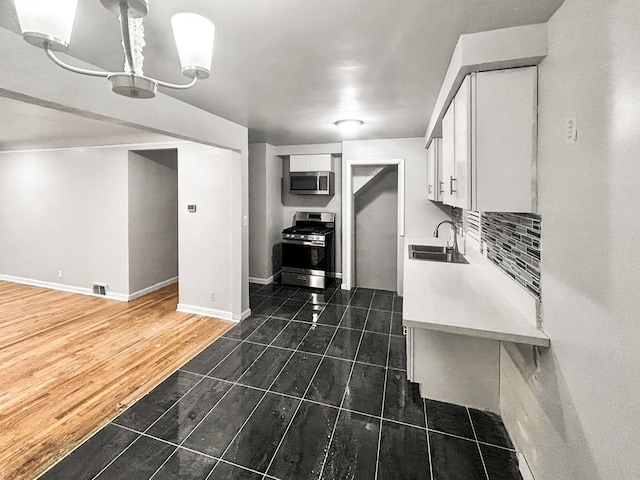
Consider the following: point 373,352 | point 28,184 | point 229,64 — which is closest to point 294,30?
point 229,64

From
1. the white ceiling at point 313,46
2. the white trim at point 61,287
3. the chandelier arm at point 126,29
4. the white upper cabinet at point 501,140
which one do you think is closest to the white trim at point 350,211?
the white ceiling at point 313,46

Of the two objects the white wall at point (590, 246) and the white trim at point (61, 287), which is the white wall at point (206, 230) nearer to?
the white trim at point (61, 287)

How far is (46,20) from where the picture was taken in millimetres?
862

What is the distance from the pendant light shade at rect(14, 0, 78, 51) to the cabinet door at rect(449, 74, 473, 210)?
5.54 feet

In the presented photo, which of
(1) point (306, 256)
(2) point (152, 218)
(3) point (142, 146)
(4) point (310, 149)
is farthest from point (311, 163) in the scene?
(2) point (152, 218)

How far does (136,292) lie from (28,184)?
282cm

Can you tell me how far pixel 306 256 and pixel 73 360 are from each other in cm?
316

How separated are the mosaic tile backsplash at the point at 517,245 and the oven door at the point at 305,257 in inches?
111

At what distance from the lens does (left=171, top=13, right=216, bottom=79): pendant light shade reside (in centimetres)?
110

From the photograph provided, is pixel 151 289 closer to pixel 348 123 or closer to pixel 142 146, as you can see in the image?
pixel 142 146

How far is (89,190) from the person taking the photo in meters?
4.70

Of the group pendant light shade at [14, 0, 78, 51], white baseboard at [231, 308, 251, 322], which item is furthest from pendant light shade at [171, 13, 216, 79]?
white baseboard at [231, 308, 251, 322]

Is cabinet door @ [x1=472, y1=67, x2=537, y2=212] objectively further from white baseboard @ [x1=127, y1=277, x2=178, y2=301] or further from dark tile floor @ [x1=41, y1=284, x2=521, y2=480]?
white baseboard @ [x1=127, y1=277, x2=178, y2=301]

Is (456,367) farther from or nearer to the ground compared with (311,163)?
nearer to the ground
